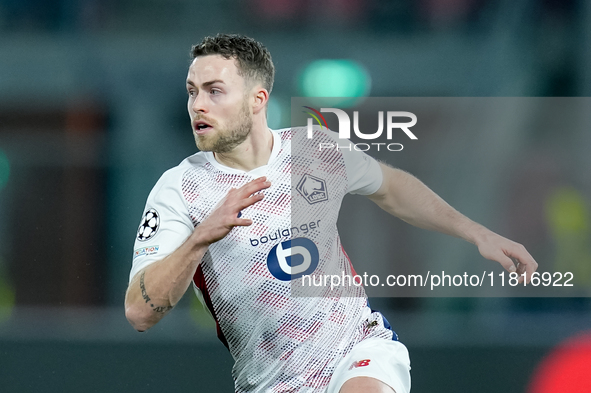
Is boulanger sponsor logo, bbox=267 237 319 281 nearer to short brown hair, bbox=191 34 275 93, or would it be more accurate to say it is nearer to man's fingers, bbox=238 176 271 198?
man's fingers, bbox=238 176 271 198

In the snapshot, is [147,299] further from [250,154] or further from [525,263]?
[525,263]

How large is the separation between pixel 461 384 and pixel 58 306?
249 centimetres

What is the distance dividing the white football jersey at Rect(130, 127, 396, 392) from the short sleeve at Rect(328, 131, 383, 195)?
29cm

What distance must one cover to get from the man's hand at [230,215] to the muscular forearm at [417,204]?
913 mm

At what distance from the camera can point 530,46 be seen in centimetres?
366

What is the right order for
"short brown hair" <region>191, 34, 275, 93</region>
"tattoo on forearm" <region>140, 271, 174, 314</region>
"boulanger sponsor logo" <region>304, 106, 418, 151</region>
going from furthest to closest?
1. "boulanger sponsor logo" <region>304, 106, 418, 151</region>
2. "short brown hair" <region>191, 34, 275, 93</region>
3. "tattoo on forearm" <region>140, 271, 174, 314</region>

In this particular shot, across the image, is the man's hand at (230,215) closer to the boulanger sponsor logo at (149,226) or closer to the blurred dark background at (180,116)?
the boulanger sponsor logo at (149,226)

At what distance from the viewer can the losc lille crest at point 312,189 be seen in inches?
92.4

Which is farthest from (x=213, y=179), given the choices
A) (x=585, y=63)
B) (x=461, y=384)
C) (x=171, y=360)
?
(x=585, y=63)

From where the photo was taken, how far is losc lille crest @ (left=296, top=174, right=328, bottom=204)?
235 centimetres

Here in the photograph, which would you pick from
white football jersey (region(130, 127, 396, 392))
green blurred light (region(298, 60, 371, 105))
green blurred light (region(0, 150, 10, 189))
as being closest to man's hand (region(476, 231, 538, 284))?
white football jersey (region(130, 127, 396, 392))

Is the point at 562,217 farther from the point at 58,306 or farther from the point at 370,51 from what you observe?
the point at 58,306

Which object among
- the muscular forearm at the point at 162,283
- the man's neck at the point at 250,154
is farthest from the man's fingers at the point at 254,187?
the man's neck at the point at 250,154

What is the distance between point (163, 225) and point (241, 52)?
0.76 m
